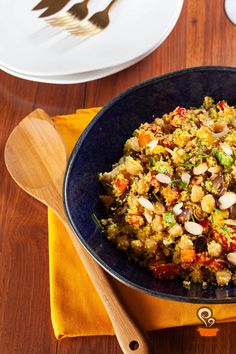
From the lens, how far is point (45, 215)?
1.35m

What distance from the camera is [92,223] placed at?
3.76 ft

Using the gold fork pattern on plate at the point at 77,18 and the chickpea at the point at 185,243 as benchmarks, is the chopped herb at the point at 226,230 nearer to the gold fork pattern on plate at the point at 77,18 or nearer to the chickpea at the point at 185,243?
the chickpea at the point at 185,243

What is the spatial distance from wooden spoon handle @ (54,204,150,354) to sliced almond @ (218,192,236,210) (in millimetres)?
276

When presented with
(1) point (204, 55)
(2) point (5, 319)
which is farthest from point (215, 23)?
(2) point (5, 319)

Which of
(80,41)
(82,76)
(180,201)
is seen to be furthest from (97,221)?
(80,41)

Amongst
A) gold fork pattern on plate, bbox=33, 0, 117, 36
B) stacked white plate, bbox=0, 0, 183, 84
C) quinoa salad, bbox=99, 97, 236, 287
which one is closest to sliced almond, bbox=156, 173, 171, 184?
quinoa salad, bbox=99, 97, 236, 287

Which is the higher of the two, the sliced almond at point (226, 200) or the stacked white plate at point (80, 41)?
the stacked white plate at point (80, 41)

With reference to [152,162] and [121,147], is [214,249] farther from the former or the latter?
[121,147]

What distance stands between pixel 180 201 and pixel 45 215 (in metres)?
0.38

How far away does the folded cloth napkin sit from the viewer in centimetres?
114

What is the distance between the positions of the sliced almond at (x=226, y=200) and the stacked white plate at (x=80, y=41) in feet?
1.74

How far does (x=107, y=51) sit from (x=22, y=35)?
0.26 m

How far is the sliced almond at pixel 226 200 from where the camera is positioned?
1.08 m

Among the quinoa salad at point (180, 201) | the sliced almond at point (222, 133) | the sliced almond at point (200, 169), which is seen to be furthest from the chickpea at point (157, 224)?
the sliced almond at point (222, 133)
